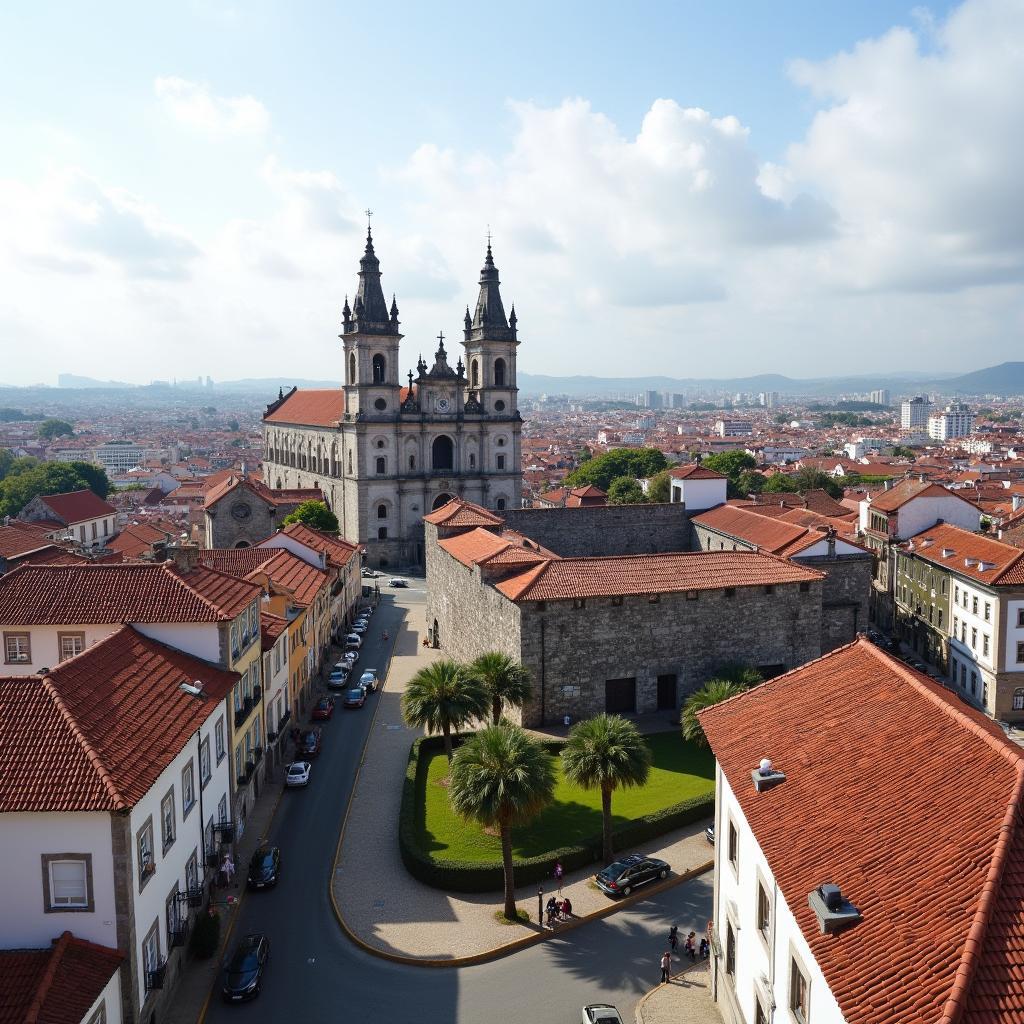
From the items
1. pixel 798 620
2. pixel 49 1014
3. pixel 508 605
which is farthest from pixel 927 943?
pixel 798 620

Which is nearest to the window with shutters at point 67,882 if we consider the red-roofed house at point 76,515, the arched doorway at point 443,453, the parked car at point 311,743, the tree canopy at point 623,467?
the parked car at point 311,743

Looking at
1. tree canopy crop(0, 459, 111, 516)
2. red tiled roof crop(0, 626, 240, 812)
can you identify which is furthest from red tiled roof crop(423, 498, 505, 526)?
tree canopy crop(0, 459, 111, 516)

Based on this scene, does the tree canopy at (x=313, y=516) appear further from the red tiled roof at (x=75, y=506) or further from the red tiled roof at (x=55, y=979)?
the red tiled roof at (x=55, y=979)

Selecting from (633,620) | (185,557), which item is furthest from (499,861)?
(633,620)

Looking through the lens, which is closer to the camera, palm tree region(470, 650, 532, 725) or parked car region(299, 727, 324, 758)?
palm tree region(470, 650, 532, 725)

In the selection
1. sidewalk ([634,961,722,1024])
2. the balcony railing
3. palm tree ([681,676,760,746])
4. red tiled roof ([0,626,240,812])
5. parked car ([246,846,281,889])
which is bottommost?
sidewalk ([634,961,722,1024])

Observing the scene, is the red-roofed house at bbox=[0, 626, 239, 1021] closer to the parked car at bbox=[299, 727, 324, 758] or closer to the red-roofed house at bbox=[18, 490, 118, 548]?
the parked car at bbox=[299, 727, 324, 758]

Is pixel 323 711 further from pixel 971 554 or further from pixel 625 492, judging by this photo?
pixel 625 492
